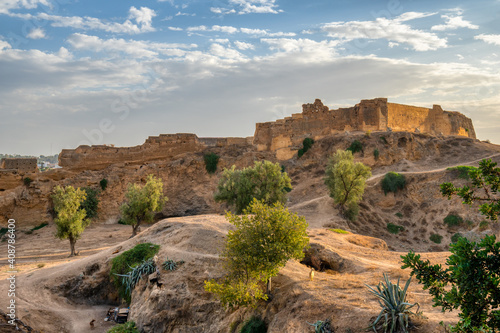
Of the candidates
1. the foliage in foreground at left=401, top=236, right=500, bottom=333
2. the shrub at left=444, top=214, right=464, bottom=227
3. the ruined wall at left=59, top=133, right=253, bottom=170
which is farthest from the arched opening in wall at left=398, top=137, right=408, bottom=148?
the foliage in foreground at left=401, top=236, right=500, bottom=333

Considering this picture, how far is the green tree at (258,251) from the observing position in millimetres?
11008

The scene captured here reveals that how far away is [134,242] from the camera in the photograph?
1800cm

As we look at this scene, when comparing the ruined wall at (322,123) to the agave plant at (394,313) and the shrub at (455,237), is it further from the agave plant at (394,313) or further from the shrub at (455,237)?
the agave plant at (394,313)

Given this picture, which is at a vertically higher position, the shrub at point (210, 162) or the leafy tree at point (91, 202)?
the shrub at point (210, 162)

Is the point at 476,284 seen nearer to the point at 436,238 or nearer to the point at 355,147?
the point at 436,238

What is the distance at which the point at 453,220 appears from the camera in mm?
26125

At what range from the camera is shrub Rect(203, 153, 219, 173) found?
3631 centimetres

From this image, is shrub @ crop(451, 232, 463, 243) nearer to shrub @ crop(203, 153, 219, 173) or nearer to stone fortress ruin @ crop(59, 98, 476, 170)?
stone fortress ruin @ crop(59, 98, 476, 170)

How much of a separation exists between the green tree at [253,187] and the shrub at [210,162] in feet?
37.5

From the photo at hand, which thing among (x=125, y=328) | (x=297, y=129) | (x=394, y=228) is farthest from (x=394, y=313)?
(x=297, y=129)

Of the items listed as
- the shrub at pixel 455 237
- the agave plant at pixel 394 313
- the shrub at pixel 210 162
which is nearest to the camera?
the agave plant at pixel 394 313

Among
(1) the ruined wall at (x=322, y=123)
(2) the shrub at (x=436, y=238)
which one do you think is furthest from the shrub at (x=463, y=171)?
(1) the ruined wall at (x=322, y=123)

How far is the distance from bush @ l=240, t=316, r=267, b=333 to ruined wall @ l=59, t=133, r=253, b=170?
2681 cm

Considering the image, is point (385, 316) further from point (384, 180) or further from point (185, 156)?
point (185, 156)
